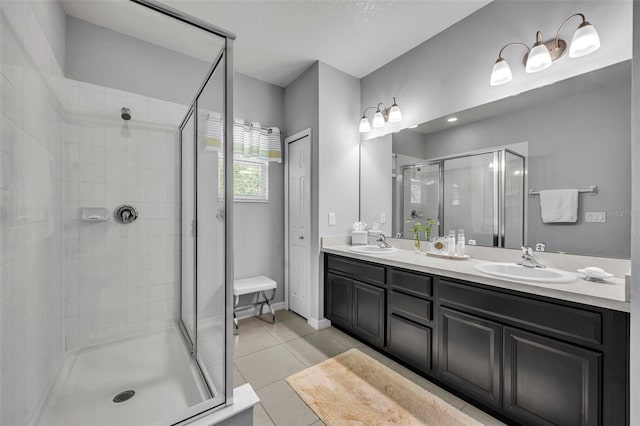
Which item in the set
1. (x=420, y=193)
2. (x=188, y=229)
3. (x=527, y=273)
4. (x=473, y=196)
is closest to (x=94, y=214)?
(x=188, y=229)

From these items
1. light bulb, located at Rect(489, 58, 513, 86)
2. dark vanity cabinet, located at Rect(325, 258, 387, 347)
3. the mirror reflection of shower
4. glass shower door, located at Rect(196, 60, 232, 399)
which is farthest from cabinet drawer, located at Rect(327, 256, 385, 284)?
the mirror reflection of shower

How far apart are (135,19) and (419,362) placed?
11.3 ft

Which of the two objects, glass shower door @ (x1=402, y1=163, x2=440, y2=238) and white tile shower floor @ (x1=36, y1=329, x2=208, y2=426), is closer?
white tile shower floor @ (x1=36, y1=329, x2=208, y2=426)

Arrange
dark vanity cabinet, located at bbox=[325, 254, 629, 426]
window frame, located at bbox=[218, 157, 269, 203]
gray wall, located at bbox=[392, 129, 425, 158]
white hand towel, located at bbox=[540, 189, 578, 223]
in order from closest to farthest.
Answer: dark vanity cabinet, located at bbox=[325, 254, 629, 426]
white hand towel, located at bbox=[540, 189, 578, 223]
gray wall, located at bbox=[392, 129, 425, 158]
window frame, located at bbox=[218, 157, 269, 203]

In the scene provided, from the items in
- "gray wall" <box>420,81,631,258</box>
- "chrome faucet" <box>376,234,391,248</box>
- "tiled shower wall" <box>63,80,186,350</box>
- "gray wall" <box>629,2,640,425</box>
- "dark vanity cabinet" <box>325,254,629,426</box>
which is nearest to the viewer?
"gray wall" <box>629,2,640,425</box>

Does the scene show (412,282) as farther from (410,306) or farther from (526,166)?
(526,166)

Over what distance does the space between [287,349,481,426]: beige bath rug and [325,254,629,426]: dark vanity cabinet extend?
179 millimetres

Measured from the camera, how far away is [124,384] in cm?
167

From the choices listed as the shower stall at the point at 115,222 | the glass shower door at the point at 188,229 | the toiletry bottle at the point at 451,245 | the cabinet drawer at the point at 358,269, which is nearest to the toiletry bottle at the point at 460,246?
the toiletry bottle at the point at 451,245

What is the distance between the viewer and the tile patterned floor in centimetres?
156

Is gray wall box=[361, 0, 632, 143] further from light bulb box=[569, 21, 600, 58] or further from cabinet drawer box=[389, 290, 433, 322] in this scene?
cabinet drawer box=[389, 290, 433, 322]

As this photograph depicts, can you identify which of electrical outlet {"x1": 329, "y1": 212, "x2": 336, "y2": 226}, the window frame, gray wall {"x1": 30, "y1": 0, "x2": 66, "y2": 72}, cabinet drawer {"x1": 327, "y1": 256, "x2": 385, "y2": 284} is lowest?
cabinet drawer {"x1": 327, "y1": 256, "x2": 385, "y2": 284}

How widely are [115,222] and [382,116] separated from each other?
2.69 meters

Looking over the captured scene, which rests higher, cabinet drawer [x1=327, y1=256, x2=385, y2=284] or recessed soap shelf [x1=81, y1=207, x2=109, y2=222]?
recessed soap shelf [x1=81, y1=207, x2=109, y2=222]
